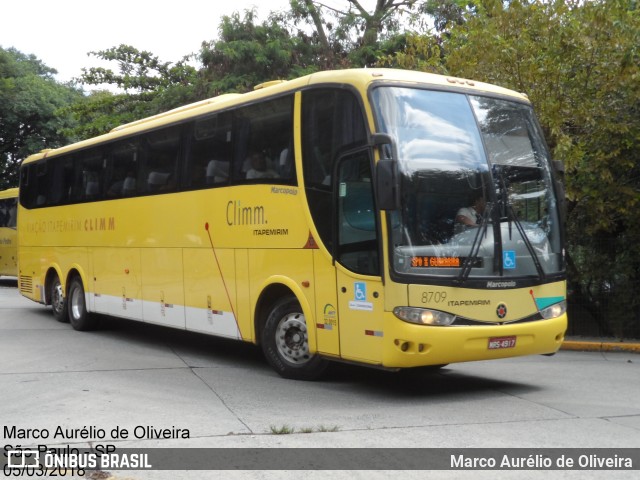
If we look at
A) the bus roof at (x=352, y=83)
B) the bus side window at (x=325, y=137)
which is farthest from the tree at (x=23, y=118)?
the bus side window at (x=325, y=137)

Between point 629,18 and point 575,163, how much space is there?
7.47 ft

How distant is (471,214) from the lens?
8531 millimetres

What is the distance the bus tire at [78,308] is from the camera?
49.3ft

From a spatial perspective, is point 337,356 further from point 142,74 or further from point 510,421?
point 142,74

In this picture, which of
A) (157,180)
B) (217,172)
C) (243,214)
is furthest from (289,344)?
(157,180)

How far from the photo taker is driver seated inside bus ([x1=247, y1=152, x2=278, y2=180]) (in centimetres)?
998

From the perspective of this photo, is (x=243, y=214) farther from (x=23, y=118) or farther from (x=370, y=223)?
(x=23, y=118)

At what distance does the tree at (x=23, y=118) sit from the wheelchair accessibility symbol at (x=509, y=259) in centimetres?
3204

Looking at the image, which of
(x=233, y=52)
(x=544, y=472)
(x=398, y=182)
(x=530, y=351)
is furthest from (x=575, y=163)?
(x=233, y=52)

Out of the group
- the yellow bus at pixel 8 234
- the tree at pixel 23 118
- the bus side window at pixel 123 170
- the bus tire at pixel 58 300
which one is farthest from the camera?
the tree at pixel 23 118

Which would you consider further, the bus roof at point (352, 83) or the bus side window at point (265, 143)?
the bus side window at point (265, 143)

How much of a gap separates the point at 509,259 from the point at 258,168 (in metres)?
3.26

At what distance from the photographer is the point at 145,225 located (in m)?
12.8

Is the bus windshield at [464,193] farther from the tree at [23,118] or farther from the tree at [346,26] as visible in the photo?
the tree at [23,118]
